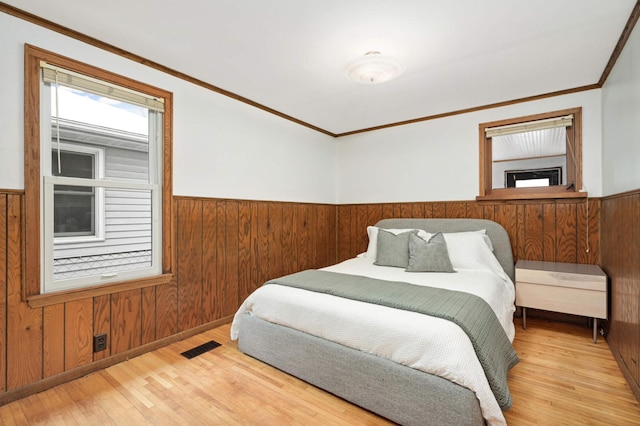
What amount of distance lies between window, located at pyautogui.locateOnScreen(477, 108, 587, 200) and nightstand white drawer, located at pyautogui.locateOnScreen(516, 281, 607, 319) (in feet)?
3.16

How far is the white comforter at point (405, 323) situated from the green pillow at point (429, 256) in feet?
0.34

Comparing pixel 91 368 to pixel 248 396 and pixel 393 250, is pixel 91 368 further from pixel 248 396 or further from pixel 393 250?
pixel 393 250

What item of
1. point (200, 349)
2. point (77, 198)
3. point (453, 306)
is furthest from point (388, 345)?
point (77, 198)

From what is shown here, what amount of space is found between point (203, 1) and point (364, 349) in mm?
2218

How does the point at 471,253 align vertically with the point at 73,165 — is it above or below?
below

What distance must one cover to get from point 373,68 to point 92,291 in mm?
2613

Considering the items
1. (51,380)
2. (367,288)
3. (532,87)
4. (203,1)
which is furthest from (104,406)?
(532,87)

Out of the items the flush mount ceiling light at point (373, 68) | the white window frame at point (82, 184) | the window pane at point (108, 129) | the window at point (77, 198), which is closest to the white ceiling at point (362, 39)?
the flush mount ceiling light at point (373, 68)

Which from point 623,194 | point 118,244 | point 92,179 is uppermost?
point 92,179

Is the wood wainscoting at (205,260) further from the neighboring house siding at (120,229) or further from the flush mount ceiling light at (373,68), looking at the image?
the flush mount ceiling light at (373,68)

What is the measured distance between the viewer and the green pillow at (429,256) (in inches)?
106

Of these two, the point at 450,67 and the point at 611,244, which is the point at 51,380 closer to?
the point at 450,67

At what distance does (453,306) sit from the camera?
67.6 inches

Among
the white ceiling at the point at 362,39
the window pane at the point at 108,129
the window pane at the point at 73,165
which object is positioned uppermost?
the white ceiling at the point at 362,39
